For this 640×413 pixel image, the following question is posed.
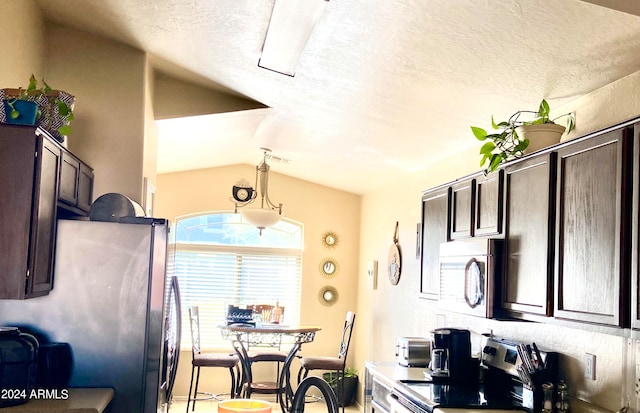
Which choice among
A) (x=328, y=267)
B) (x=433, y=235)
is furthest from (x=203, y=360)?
(x=433, y=235)

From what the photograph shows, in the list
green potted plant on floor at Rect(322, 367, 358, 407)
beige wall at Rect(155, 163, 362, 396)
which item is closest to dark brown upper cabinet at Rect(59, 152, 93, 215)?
beige wall at Rect(155, 163, 362, 396)

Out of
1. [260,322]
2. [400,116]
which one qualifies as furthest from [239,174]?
[400,116]

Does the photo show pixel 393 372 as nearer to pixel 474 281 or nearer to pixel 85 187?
pixel 474 281

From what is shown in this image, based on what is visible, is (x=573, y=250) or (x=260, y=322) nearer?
(x=573, y=250)

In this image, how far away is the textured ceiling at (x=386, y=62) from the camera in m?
2.39

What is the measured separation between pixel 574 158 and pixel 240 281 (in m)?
5.47

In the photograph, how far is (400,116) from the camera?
4.02m

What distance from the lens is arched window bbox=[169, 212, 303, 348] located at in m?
7.32

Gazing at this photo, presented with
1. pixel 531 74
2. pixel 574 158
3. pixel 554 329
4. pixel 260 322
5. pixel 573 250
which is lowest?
pixel 260 322

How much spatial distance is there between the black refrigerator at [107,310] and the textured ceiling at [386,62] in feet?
4.00

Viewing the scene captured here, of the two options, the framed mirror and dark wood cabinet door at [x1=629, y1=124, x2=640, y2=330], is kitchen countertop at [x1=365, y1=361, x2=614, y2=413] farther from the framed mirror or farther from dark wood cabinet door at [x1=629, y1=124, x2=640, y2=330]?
the framed mirror

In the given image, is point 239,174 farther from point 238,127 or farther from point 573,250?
point 573,250

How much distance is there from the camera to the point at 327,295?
7562 mm

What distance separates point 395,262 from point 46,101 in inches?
146
